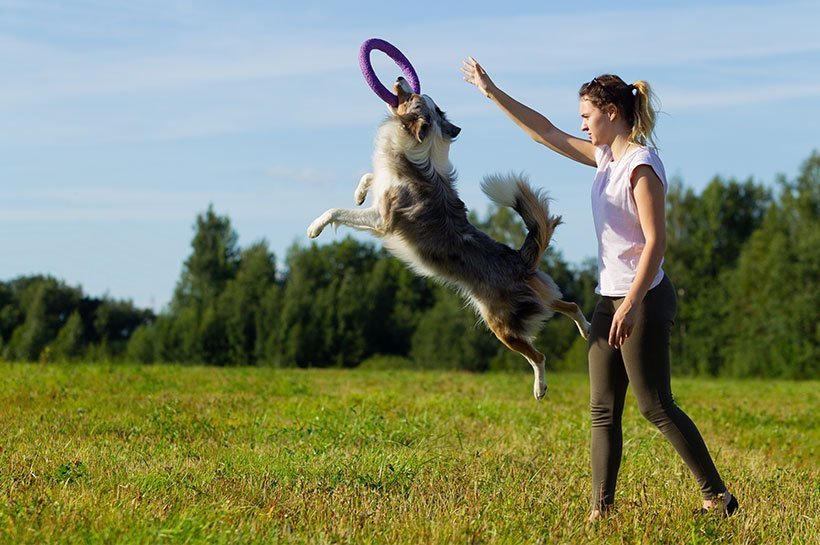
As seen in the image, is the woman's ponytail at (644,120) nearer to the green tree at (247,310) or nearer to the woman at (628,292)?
the woman at (628,292)

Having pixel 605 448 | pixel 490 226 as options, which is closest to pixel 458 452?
pixel 605 448

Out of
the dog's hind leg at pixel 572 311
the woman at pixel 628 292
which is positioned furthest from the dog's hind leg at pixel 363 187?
the woman at pixel 628 292

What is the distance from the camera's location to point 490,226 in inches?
1770

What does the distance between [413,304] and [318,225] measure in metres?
46.6

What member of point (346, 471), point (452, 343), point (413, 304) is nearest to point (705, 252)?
point (452, 343)

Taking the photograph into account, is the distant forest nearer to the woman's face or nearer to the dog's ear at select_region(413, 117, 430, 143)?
the dog's ear at select_region(413, 117, 430, 143)

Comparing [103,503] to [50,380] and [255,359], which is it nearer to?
[50,380]

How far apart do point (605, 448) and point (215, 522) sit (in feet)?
7.34

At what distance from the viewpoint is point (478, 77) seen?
6.02 meters

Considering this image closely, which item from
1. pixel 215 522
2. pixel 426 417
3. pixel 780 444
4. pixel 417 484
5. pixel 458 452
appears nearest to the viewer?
pixel 215 522

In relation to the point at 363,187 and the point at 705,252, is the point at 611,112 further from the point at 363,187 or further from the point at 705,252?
the point at 705,252

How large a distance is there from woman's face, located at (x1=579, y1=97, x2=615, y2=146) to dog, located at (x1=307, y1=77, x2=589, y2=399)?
5.82ft

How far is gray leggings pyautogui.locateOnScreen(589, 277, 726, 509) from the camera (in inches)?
199

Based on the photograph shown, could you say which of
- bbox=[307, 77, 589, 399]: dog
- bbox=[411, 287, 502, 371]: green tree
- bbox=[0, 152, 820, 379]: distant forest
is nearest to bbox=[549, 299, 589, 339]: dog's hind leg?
bbox=[307, 77, 589, 399]: dog
